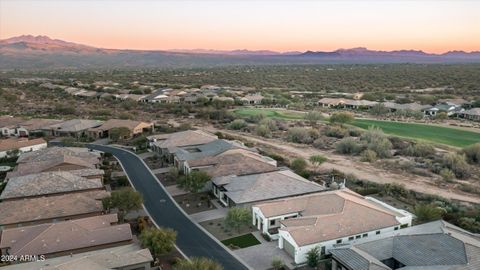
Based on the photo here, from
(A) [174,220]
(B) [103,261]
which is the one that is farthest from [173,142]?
(B) [103,261]

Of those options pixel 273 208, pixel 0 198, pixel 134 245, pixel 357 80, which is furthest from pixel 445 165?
pixel 357 80

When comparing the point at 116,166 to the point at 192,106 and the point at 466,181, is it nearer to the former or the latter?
the point at 466,181

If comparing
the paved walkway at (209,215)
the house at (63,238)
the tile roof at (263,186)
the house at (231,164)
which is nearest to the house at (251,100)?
the house at (231,164)

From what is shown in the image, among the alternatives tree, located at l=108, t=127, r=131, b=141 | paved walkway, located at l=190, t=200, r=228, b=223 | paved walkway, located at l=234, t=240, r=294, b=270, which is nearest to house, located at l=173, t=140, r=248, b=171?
paved walkway, located at l=190, t=200, r=228, b=223

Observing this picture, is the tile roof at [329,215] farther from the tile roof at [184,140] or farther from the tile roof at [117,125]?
the tile roof at [117,125]

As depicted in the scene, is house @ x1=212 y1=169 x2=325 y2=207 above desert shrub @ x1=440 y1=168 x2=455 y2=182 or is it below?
above

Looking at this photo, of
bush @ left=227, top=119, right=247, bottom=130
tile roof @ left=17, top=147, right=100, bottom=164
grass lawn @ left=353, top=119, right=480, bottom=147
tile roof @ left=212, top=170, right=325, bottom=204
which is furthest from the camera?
bush @ left=227, top=119, right=247, bottom=130

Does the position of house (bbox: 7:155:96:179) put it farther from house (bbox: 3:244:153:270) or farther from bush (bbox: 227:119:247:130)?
bush (bbox: 227:119:247:130)

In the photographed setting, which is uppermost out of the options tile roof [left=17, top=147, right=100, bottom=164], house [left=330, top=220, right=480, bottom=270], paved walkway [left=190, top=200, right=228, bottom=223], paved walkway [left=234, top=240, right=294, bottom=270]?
house [left=330, top=220, right=480, bottom=270]
